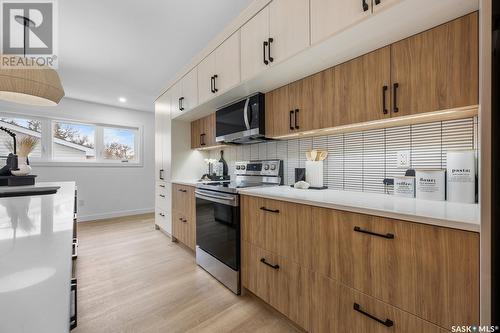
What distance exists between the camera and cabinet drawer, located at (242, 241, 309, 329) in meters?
1.37

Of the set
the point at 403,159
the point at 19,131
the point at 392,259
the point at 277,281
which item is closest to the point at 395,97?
the point at 403,159

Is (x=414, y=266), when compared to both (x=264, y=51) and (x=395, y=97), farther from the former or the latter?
(x=264, y=51)

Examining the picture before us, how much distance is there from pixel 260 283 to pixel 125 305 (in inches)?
42.4

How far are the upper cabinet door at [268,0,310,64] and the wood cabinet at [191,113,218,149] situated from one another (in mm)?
1480

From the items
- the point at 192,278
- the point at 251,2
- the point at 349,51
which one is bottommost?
the point at 192,278

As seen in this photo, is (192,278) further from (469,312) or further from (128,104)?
(128,104)

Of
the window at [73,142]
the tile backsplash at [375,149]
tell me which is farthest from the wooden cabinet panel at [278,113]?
the window at [73,142]

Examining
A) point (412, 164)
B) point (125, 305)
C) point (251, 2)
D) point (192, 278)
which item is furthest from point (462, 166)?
point (125, 305)

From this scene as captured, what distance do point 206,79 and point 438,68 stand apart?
6.42ft

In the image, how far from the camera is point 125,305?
171 cm

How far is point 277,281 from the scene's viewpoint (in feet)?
5.01

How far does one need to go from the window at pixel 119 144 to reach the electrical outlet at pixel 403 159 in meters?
5.15

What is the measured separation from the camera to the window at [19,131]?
3574 mm

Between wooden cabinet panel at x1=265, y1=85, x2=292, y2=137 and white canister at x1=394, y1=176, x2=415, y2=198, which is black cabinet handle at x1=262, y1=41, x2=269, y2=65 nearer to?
wooden cabinet panel at x1=265, y1=85, x2=292, y2=137
